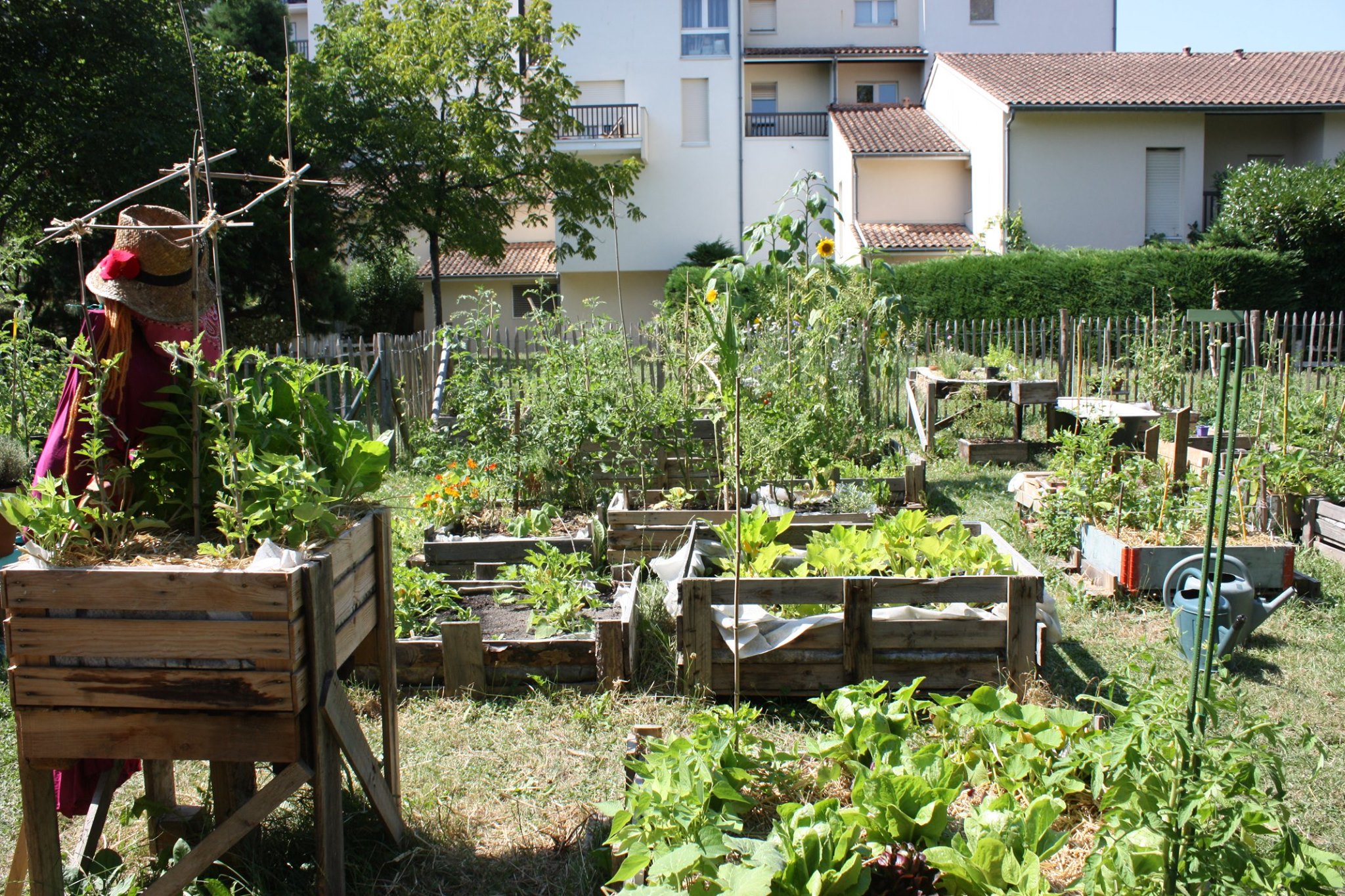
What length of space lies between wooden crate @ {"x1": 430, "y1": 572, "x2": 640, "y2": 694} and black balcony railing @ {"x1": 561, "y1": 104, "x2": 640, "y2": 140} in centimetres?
2143

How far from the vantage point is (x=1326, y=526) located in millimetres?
5922

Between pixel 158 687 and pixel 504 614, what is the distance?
8.95 ft

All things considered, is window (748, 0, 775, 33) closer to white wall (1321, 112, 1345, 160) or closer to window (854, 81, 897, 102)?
window (854, 81, 897, 102)

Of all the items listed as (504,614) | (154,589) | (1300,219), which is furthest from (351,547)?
(1300,219)

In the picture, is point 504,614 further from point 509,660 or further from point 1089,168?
point 1089,168

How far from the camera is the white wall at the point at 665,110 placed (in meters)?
24.2

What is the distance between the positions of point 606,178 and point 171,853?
65.5 ft

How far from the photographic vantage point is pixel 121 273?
2.53 meters

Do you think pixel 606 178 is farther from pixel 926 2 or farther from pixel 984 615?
pixel 984 615

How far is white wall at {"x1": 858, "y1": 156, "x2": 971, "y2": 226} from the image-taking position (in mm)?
22891

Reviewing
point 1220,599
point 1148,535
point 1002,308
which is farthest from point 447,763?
point 1002,308

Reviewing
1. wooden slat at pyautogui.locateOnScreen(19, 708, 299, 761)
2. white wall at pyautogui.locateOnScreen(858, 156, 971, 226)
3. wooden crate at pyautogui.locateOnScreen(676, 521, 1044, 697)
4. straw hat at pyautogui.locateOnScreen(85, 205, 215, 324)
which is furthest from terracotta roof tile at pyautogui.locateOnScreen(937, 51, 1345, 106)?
wooden slat at pyautogui.locateOnScreen(19, 708, 299, 761)

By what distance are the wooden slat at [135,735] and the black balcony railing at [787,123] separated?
26070 mm

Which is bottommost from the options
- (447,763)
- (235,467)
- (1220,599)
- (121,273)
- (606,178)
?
(447,763)
